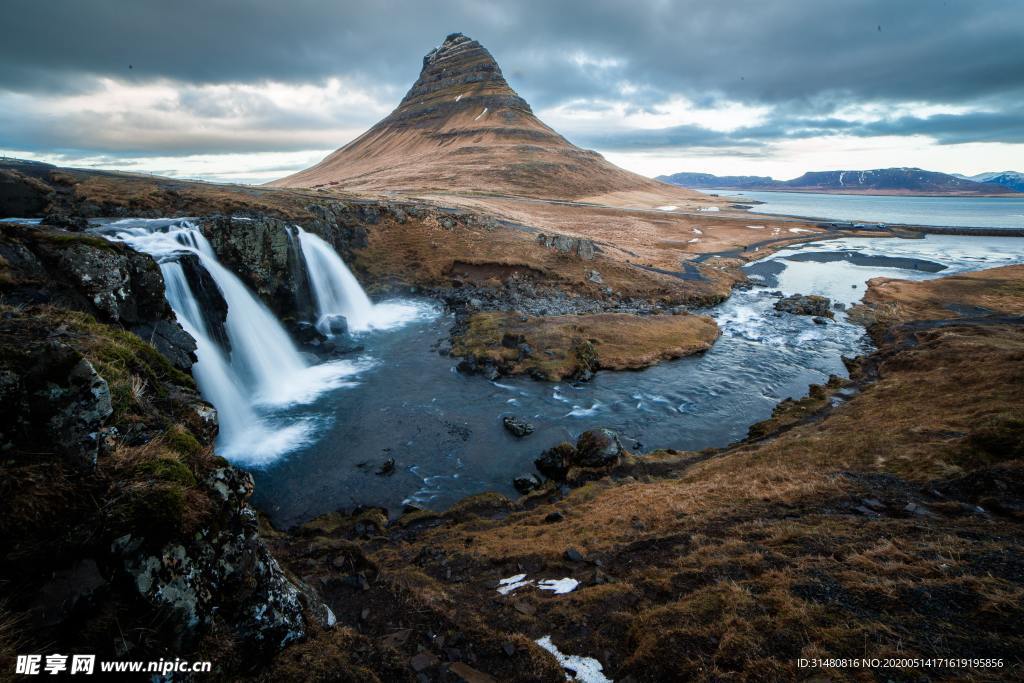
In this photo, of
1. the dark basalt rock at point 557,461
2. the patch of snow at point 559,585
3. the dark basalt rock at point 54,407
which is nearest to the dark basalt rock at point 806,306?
the dark basalt rock at point 557,461

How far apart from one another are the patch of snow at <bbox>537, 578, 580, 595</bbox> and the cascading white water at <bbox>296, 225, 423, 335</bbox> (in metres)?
32.9

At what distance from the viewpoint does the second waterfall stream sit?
23.6 meters

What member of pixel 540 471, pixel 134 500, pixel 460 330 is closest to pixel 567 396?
pixel 540 471

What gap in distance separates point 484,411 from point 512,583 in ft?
48.8

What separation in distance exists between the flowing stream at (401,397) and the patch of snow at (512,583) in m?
7.09

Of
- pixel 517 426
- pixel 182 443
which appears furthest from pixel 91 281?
pixel 517 426

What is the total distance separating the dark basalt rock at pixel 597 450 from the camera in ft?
69.7

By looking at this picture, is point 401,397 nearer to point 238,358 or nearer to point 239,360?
point 239,360

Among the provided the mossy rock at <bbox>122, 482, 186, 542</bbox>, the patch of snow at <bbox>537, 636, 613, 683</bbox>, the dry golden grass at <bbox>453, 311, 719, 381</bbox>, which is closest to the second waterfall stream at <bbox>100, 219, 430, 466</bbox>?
the dry golden grass at <bbox>453, 311, 719, 381</bbox>

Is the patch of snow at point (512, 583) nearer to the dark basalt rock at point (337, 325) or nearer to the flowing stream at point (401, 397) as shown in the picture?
the flowing stream at point (401, 397)

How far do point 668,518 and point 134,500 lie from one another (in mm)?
14139

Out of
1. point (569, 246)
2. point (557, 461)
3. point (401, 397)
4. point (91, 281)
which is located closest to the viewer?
point (91, 281)

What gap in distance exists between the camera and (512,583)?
12328 millimetres

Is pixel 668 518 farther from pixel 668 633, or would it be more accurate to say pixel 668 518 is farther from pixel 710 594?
pixel 668 633
